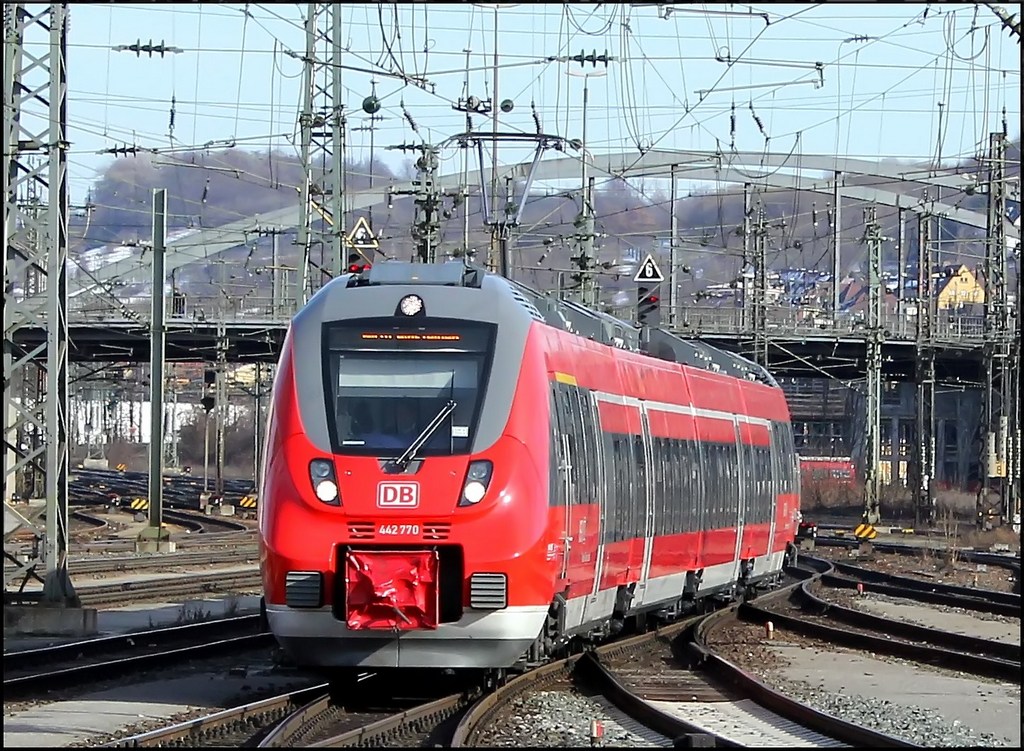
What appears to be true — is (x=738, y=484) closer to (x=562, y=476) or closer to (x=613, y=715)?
(x=562, y=476)

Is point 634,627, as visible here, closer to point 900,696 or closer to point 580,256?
point 900,696

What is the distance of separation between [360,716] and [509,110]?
2662 centimetres

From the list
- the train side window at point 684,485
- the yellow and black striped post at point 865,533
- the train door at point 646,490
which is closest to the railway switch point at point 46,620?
the train door at point 646,490

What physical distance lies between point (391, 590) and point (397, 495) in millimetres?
695

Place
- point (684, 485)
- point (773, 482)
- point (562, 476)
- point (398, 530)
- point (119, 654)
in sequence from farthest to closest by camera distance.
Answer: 1. point (773, 482)
2. point (684, 485)
3. point (119, 654)
4. point (562, 476)
5. point (398, 530)

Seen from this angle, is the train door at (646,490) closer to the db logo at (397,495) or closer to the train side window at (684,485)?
the train side window at (684,485)

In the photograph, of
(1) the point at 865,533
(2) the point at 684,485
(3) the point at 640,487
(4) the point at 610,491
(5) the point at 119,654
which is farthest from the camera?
(1) the point at 865,533

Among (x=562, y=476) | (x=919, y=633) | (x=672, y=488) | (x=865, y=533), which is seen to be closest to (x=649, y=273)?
(x=919, y=633)

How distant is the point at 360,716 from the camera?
13.4 metres

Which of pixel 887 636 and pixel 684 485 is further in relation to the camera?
pixel 887 636

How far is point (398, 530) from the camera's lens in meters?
13.1

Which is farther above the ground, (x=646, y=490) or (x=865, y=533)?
(x=646, y=490)

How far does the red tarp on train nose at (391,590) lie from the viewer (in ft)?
42.8

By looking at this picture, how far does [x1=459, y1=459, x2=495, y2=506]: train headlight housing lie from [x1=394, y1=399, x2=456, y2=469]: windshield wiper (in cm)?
39
